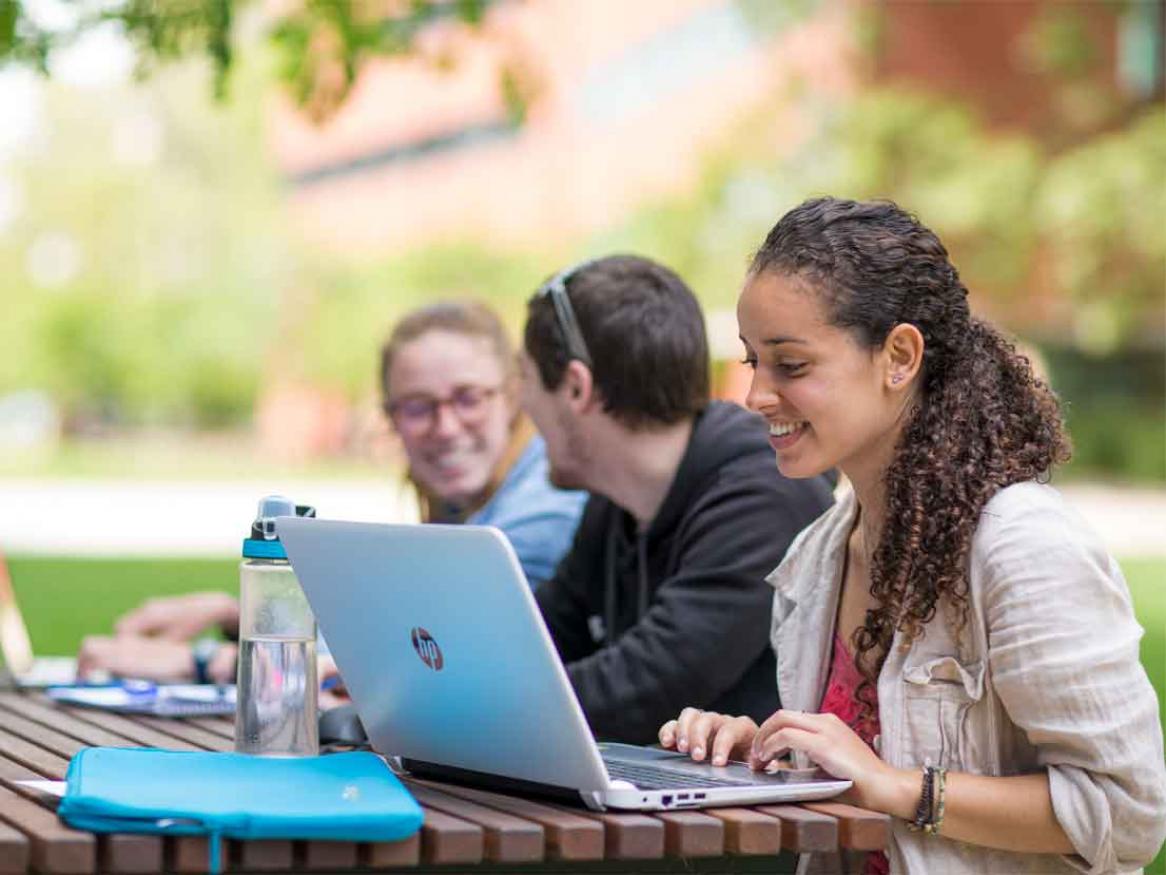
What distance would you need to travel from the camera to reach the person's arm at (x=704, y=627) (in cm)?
357

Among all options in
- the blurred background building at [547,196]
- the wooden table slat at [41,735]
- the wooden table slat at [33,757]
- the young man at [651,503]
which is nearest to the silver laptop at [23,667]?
the wooden table slat at [41,735]

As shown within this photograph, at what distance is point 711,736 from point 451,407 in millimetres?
2174

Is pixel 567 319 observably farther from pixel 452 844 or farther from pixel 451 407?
pixel 452 844

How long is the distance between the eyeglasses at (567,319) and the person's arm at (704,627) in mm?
477

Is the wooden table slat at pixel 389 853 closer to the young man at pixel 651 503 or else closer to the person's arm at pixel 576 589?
the young man at pixel 651 503

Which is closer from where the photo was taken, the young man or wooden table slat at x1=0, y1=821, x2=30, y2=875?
wooden table slat at x1=0, y1=821, x2=30, y2=875

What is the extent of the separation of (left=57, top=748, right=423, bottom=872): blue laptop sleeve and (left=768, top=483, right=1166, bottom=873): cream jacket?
62cm

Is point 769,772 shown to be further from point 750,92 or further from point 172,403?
point 172,403

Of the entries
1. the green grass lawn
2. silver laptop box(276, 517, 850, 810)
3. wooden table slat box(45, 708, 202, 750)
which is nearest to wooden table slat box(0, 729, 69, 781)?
wooden table slat box(45, 708, 202, 750)

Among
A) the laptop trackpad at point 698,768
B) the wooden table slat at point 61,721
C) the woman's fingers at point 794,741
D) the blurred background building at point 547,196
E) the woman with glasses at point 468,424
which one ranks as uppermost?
the blurred background building at point 547,196

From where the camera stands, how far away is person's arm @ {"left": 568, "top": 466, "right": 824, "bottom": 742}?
357 centimetres

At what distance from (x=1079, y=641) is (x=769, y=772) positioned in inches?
18.9

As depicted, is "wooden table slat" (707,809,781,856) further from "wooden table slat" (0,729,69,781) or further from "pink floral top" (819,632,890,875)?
"wooden table slat" (0,729,69,781)

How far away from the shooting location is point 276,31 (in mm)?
7855
